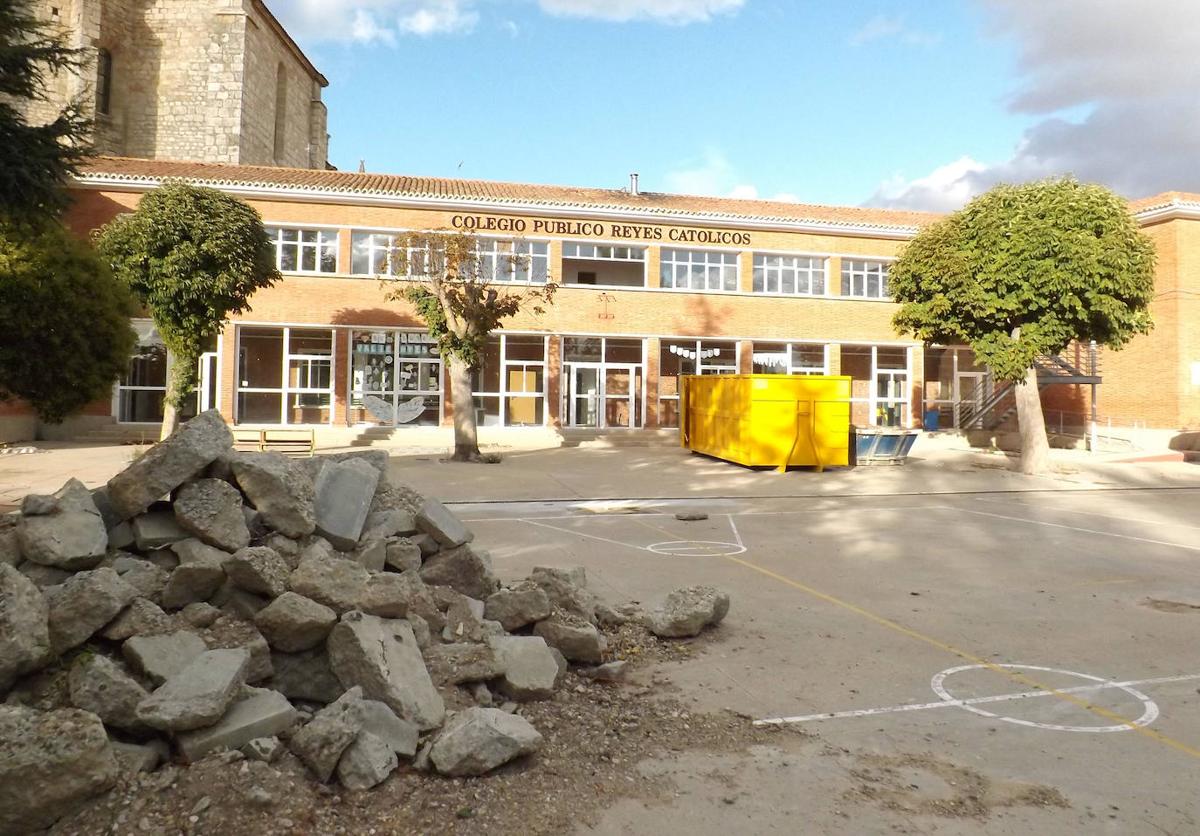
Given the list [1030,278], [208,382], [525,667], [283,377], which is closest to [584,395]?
[283,377]

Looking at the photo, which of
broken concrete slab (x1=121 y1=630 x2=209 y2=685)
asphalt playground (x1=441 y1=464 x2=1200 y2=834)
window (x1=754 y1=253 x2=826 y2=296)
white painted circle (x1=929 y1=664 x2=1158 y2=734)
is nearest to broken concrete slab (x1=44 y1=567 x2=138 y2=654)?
broken concrete slab (x1=121 y1=630 x2=209 y2=685)

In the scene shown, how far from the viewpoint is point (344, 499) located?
5.31m

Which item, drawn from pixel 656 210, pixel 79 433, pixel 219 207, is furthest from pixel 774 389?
pixel 79 433

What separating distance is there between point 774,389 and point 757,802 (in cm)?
1609

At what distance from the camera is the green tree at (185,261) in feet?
60.5

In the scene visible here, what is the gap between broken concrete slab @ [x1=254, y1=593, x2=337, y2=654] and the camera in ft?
12.8

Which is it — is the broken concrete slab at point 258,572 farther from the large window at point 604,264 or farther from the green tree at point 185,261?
the large window at point 604,264

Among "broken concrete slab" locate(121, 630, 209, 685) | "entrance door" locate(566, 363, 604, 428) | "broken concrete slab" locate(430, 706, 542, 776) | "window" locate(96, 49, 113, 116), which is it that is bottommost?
"broken concrete slab" locate(430, 706, 542, 776)

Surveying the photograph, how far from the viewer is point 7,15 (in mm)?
6445

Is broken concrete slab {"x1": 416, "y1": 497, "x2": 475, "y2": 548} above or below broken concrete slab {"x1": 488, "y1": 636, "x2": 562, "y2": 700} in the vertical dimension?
above

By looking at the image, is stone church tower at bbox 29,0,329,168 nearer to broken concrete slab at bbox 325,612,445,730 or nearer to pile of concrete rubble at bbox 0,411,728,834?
pile of concrete rubble at bbox 0,411,728,834

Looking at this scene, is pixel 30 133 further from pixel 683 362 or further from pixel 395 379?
pixel 683 362

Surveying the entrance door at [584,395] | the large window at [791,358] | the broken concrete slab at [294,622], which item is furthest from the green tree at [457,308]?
the broken concrete slab at [294,622]

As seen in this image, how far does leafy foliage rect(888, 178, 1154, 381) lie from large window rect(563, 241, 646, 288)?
11.4 m
